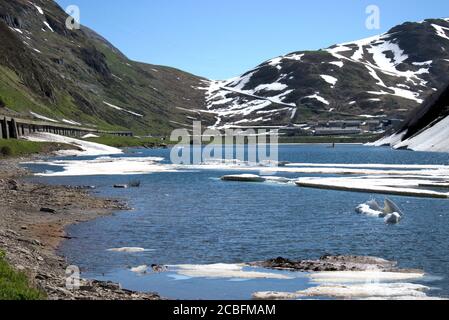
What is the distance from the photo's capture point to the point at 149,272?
30562mm

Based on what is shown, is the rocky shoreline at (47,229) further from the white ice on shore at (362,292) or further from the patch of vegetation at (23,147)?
the patch of vegetation at (23,147)

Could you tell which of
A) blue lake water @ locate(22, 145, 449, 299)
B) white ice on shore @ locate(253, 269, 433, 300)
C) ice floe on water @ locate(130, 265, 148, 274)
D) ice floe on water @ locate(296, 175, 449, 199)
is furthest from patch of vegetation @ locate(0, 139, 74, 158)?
white ice on shore @ locate(253, 269, 433, 300)

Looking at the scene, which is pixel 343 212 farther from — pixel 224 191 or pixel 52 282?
pixel 52 282

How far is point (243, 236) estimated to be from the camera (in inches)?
1619

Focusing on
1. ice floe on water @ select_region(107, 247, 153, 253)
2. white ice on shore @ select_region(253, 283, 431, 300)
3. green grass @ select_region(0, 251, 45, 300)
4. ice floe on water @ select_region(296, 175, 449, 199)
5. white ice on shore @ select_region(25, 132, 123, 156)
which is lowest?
ice floe on water @ select_region(107, 247, 153, 253)

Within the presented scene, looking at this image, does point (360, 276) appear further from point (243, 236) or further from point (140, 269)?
point (243, 236)

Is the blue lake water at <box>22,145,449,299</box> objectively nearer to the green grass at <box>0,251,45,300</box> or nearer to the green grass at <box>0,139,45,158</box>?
the green grass at <box>0,251,45,300</box>

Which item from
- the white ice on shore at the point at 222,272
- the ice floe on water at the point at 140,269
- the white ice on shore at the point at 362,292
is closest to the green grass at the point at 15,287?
the ice floe on water at the point at 140,269

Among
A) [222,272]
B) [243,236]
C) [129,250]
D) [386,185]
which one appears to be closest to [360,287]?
[222,272]

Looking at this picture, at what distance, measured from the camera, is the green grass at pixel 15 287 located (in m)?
18.6

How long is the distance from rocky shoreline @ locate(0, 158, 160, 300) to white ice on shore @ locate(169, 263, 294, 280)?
472cm

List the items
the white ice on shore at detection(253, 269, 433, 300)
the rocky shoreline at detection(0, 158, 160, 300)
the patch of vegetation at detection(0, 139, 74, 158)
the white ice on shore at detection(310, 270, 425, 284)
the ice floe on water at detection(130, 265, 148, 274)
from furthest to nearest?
the patch of vegetation at detection(0, 139, 74, 158), the ice floe on water at detection(130, 265, 148, 274), the white ice on shore at detection(310, 270, 425, 284), the white ice on shore at detection(253, 269, 433, 300), the rocky shoreline at detection(0, 158, 160, 300)

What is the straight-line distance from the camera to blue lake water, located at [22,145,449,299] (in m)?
28.8

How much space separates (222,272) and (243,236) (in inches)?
440
